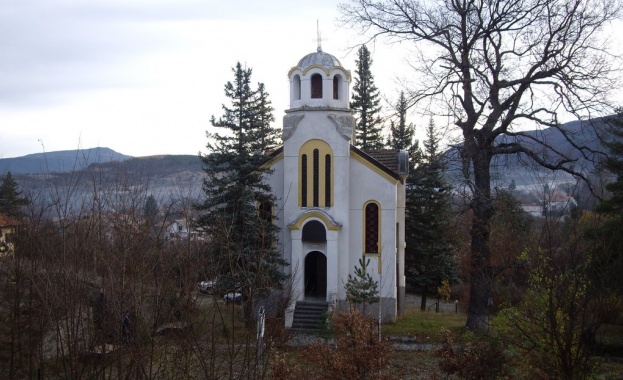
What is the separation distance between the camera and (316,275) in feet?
72.1

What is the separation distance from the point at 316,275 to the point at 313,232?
2.17 metres

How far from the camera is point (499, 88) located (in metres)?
16.6

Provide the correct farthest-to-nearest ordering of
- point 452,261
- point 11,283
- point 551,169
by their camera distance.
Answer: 1. point 452,261
2. point 551,169
3. point 11,283

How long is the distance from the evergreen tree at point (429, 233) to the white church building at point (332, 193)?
1024cm

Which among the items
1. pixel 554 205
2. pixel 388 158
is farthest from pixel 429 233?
pixel 554 205

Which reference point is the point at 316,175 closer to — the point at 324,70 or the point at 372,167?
the point at 372,167

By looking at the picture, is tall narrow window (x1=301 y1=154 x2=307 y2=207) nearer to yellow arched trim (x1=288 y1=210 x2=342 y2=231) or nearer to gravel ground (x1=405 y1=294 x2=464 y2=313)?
yellow arched trim (x1=288 y1=210 x2=342 y2=231)

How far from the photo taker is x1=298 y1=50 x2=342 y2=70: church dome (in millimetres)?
21156


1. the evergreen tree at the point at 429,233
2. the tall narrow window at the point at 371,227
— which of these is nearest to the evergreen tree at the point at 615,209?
the tall narrow window at the point at 371,227

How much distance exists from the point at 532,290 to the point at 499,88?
8122mm

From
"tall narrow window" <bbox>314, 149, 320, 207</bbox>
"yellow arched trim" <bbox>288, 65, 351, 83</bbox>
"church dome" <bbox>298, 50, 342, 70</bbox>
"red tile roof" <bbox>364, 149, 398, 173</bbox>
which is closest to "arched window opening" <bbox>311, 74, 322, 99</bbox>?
"yellow arched trim" <bbox>288, 65, 351, 83</bbox>

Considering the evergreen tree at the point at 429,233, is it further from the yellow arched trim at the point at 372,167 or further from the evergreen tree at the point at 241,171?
the evergreen tree at the point at 241,171

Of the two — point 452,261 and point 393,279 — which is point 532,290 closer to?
point 393,279

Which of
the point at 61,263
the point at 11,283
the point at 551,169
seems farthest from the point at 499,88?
the point at 11,283
